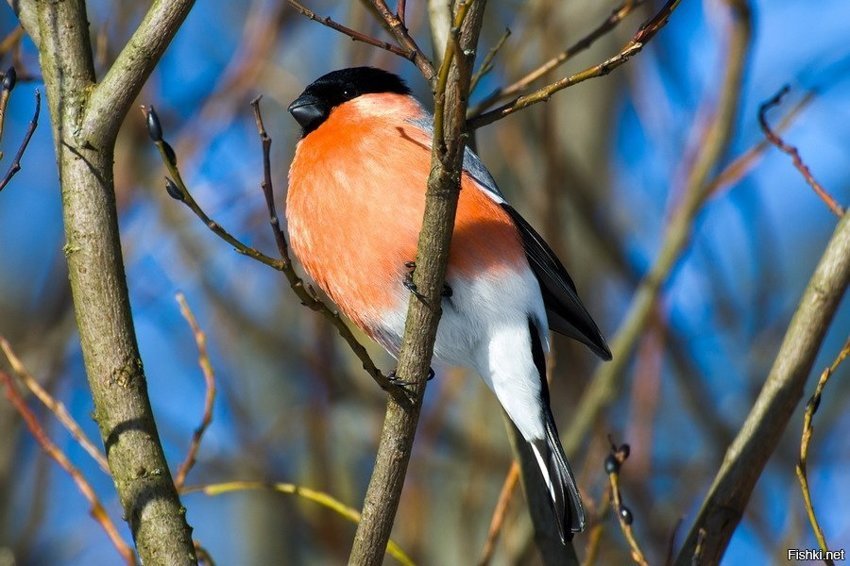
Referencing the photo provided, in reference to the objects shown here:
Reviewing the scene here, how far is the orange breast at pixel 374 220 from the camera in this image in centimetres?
259

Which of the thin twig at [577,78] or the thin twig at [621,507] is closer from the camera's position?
the thin twig at [577,78]

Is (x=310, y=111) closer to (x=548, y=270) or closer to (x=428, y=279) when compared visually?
(x=548, y=270)

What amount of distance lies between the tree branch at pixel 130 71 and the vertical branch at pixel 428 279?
624 mm

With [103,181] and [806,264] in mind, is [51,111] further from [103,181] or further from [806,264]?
[806,264]

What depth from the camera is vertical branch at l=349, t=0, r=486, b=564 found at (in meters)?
1.67

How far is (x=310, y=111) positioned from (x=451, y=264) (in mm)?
789

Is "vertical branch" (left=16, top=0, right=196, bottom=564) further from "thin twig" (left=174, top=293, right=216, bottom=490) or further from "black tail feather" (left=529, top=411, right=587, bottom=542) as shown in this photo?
"black tail feather" (left=529, top=411, right=587, bottom=542)

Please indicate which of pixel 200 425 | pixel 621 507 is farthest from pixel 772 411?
pixel 200 425

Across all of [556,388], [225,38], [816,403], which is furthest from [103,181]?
[225,38]

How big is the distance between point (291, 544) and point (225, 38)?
2.96 meters

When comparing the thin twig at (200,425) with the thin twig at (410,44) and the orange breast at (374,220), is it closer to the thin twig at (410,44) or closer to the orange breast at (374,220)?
the orange breast at (374,220)

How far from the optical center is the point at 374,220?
102 inches

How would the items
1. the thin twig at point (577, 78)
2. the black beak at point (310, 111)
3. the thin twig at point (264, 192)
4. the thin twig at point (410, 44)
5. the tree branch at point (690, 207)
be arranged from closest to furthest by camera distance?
the thin twig at point (264, 192), the thin twig at point (577, 78), the thin twig at point (410, 44), the black beak at point (310, 111), the tree branch at point (690, 207)

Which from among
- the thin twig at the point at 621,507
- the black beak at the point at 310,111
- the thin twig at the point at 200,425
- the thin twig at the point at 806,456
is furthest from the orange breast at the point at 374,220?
the thin twig at the point at 806,456
